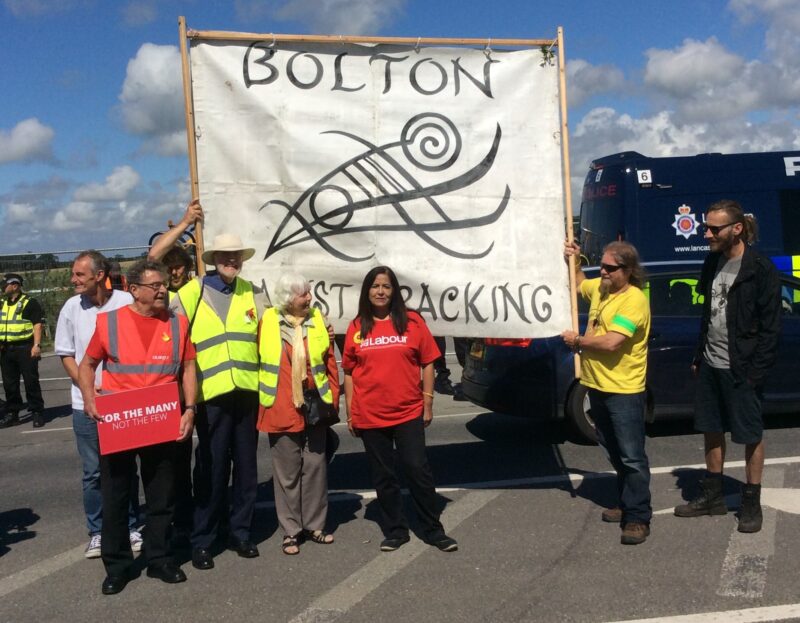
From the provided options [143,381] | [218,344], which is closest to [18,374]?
[218,344]

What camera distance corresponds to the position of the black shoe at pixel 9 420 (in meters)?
10.4

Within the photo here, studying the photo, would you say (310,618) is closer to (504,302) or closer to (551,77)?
(504,302)

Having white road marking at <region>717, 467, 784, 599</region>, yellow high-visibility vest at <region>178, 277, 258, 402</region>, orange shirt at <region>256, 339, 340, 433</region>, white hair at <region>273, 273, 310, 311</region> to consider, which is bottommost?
white road marking at <region>717, 467, 784, 599</region>

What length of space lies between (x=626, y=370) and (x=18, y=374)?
8.26 metres

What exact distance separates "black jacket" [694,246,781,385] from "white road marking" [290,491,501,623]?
197 cm

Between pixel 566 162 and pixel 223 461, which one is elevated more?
pixel 566 162

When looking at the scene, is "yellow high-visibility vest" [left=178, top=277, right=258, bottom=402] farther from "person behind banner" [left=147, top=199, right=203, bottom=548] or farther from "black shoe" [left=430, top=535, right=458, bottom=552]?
"black shoe" [left=430, top=535, right=458, bottom=552]

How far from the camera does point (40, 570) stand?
5062 millimetres

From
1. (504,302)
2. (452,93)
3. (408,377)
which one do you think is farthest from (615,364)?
(452,93)

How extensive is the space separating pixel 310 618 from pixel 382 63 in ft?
11.0

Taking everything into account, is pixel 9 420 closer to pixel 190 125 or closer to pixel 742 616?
pixel 190 125

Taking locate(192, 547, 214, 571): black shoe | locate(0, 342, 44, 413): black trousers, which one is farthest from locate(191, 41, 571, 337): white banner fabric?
locate(0, 342, 44, 413): black trousers

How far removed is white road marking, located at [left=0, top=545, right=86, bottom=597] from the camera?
4.84 m

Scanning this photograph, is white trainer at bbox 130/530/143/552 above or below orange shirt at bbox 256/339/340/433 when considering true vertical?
below
